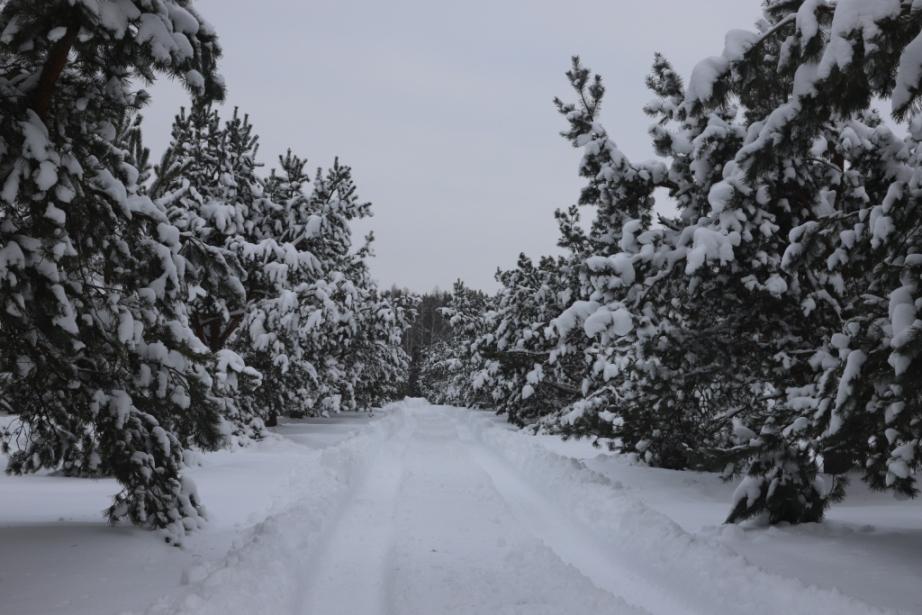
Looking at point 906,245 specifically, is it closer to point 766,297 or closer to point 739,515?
point 766,297

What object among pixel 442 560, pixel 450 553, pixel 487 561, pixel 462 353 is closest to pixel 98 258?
pixel 442 560

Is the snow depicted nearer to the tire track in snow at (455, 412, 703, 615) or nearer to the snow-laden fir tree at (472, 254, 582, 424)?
the tire track in snow at (455, 412, 703, 615)

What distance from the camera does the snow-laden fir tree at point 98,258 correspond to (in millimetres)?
4457

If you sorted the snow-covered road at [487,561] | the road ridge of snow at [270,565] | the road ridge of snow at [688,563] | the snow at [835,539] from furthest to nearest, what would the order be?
1. the snow at [835,539]
2. the snow-covered road at [487,561]
3. the road ridge of snow at [688,563]
4. the road ridge of snow at [270,565]

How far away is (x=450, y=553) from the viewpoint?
281 inches

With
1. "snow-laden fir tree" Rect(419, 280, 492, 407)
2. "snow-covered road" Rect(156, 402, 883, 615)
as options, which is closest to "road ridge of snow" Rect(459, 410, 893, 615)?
"snow-covered road" Rect(156, 402, 883, 615)

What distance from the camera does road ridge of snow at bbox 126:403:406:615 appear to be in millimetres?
4578

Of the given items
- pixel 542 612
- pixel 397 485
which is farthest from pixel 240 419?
pixel 542 612

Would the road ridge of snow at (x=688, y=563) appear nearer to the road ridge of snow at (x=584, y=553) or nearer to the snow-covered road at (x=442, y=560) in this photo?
the road ridge of snow at (x=584, y=553)

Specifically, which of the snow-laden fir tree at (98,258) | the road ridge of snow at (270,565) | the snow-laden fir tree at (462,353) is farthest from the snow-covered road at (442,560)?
the snow-laden fir tree at (462,353)

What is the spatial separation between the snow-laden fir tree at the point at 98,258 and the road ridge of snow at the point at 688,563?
15.9ft

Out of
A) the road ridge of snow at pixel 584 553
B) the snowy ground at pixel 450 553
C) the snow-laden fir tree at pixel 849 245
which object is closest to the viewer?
the snow-laden fir tree at pixel 849 245

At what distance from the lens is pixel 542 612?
5.24 metres

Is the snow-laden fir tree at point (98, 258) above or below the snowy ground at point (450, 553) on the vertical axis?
above
